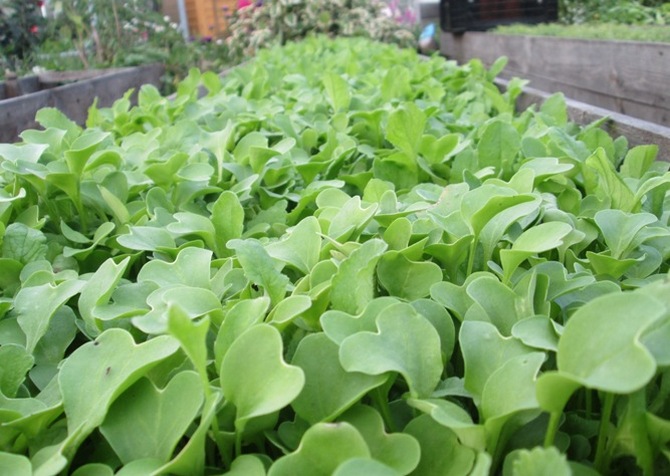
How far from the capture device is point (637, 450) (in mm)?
409

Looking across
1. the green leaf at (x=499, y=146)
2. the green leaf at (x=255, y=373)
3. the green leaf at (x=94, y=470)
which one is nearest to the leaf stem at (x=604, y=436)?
the green leaf at (x=255, y=373)

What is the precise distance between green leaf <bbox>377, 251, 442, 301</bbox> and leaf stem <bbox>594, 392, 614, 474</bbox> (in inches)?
7.6

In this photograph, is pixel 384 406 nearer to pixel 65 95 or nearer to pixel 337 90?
pixel 337 90

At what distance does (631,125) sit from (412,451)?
112 centimetres

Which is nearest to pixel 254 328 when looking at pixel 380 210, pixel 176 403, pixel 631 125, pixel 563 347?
pixel 176 403

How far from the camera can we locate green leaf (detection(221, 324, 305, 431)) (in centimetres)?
42

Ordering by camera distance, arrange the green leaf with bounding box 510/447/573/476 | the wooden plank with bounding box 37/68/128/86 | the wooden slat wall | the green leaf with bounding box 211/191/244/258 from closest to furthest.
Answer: the green leaf with bounding box 510/447/573/476, the green leaf with bounding box 211/191/244/258, the wooden plank with bounding box 37/68/128/86, the wooden slat wall

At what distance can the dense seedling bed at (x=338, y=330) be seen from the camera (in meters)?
0.40

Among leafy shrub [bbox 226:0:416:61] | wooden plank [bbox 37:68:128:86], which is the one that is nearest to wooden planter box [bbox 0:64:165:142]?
wooden plank [bbox 37:68:128:86]

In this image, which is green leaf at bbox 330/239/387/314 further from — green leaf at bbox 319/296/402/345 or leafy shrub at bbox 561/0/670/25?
leafy shrub at bbox 561/0/670/25

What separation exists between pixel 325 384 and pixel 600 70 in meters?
2.38

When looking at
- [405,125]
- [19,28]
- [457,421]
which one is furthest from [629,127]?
[19,28]

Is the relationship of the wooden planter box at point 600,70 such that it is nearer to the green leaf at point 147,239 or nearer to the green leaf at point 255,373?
the green leaf at point 147,239

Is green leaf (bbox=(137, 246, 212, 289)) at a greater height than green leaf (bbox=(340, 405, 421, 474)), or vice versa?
green leaf (bbox=(137, 246, 212, 289))
